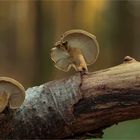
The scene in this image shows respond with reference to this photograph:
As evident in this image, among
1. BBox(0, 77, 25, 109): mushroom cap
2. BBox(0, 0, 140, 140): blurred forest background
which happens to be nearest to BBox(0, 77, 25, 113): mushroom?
BBox(0, 77, 25, 109): mushroom cap

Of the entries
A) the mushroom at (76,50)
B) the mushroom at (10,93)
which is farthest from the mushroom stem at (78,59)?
the mushroom at (10,93)

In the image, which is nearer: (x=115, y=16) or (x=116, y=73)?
(x=116, y=73)

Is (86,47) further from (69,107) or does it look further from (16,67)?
(16,67)

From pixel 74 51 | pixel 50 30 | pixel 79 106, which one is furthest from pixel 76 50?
pixel 50 30

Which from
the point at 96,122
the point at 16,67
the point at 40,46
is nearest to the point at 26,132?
the point at 96,122

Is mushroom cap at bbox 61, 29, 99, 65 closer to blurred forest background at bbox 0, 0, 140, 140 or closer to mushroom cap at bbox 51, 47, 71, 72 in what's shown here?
mushroom cap at bbox 51, 47, 71, 72

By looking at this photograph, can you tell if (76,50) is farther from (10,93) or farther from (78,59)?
(10,93)
